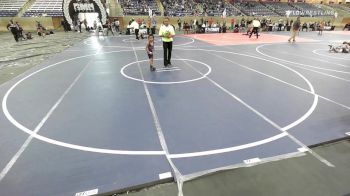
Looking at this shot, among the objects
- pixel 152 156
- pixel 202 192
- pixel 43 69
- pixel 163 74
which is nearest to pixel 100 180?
pixel 152 156

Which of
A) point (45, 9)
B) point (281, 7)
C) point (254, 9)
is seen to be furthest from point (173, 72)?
point (281, 7)

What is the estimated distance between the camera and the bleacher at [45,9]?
103 ft

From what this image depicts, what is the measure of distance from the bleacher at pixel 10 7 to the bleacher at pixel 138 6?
13.6 meters

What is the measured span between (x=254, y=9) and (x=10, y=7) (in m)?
36.3

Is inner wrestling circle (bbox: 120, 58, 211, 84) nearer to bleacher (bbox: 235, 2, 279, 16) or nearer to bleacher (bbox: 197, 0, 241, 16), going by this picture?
bleacher (bbox: 197, 0, 241, 16)

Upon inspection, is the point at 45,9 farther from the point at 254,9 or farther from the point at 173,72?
the point at 254,9

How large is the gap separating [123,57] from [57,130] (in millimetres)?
7859

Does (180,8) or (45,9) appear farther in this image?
(180,8)

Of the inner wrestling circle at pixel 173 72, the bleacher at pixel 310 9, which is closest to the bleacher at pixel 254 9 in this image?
the bleacher at pixel 310 9

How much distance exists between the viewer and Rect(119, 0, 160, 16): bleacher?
3206 centimetres

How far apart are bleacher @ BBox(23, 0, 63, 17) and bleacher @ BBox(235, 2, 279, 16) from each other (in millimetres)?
27485

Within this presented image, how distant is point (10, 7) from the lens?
106 feet

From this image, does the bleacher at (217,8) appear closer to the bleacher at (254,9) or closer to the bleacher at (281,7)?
the bleacher at (254,9)

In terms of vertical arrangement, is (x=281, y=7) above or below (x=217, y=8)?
above
